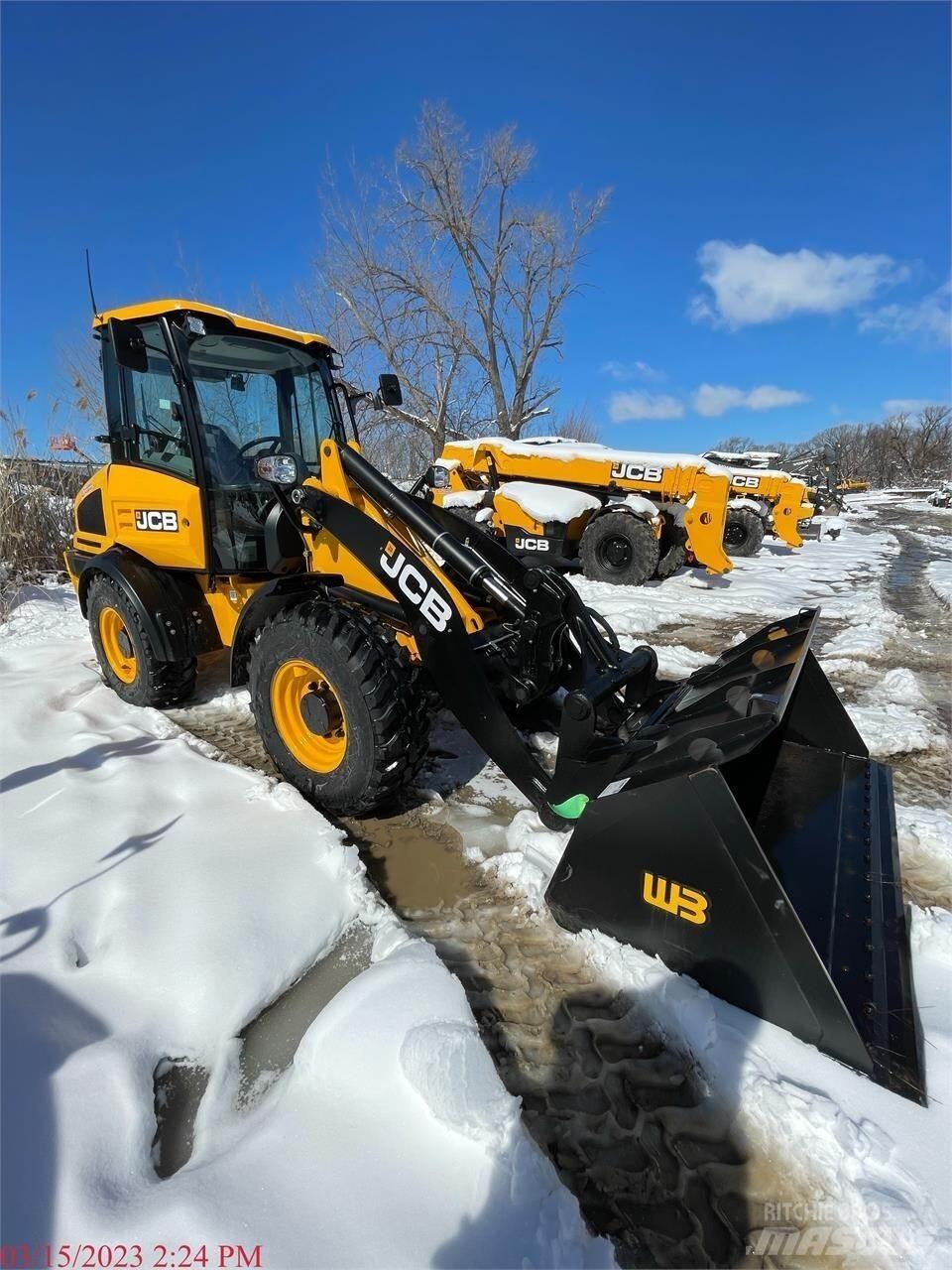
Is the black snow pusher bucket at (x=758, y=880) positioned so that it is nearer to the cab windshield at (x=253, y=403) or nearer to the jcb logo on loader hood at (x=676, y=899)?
the jcb logo on loader hood at (x=676, y=899)

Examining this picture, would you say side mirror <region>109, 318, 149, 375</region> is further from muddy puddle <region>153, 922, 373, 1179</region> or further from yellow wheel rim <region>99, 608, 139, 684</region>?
muddy puddle <region>153, 922, 373, 1179</region>

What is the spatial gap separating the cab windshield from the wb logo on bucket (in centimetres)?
38

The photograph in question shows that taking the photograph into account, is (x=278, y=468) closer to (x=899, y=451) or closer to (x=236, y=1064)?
(x=236, y=1064)

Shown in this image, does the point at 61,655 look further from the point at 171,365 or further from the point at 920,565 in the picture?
the point at 920,565

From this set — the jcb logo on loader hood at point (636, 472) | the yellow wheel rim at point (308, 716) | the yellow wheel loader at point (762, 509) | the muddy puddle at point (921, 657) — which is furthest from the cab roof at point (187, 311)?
the yellow wheel loader at point (762, 509)

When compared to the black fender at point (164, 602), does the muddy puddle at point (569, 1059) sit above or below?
below

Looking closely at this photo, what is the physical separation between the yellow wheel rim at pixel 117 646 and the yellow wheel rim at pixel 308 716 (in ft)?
5.52

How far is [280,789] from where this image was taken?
9.60 feet

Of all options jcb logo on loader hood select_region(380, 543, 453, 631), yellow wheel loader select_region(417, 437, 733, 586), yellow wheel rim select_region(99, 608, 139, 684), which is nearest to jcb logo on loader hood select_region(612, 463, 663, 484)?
yellow wheel loader select_region(417, 437, 733, 586)

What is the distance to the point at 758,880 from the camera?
1.70 metres

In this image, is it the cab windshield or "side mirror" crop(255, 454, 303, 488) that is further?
the cab windshield

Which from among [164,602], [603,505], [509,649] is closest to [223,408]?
[164,602]

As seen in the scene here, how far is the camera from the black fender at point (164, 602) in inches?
146

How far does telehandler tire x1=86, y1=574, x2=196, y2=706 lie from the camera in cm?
387
